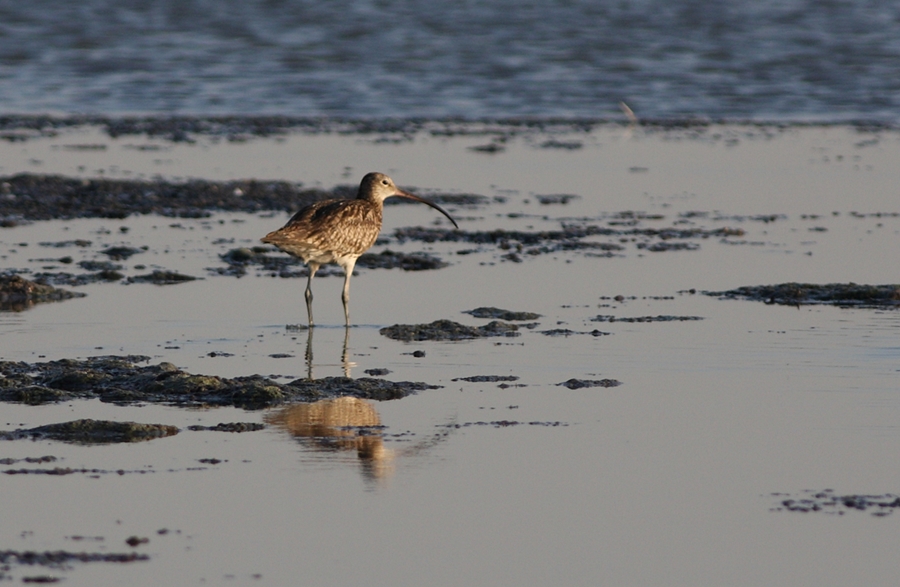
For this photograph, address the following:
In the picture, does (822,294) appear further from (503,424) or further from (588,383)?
(503,424)

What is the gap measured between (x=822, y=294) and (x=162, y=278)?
15.7 ft

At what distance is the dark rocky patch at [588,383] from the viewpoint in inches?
333

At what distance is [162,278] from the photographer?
11.8m

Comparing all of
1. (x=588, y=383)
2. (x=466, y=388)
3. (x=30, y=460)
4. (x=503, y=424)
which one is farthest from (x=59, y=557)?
(x=588, y=383)

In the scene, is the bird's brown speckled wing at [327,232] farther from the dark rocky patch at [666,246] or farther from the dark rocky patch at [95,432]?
the dark rocky patch at [95,432]

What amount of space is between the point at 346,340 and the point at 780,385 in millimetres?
2895

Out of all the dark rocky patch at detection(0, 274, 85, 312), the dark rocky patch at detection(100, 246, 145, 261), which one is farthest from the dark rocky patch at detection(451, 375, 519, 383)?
the dark rocky patch at detection(100, 246, 145, 261)

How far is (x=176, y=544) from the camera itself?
573 cm

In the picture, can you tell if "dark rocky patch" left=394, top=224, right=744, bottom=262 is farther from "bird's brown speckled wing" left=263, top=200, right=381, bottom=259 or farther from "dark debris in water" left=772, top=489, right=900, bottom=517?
"dark debris in water" left=772, top=489, right=900, bottom=517

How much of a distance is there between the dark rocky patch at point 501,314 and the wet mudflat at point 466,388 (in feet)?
0.11

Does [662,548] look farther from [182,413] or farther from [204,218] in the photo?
[204,218]

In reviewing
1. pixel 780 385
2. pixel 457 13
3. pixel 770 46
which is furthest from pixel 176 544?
pixel 457 13

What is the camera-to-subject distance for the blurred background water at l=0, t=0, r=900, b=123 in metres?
24.6

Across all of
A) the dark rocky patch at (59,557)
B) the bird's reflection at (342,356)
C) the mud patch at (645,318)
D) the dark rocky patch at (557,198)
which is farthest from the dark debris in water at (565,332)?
the dark rocky patch at (557,198)
